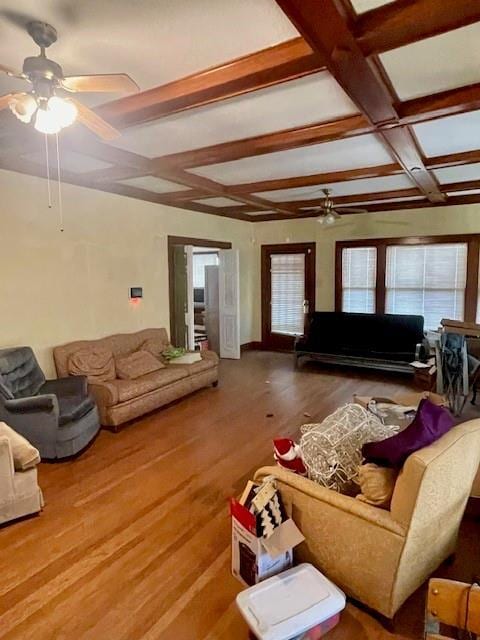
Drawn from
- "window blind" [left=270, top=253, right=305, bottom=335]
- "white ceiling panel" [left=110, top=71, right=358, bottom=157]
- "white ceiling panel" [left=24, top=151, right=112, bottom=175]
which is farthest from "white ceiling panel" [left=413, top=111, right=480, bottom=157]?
"window blind" [left=270, top=253, right=305, bottom=335]

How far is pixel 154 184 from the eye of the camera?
16.9ft

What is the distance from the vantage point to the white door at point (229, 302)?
730 centimetres

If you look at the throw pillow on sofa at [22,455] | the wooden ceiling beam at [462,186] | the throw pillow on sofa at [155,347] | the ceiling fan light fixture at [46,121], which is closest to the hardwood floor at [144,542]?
the throw pillow on sofa at [22,455]

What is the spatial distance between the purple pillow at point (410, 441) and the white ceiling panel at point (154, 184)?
13.1 ft

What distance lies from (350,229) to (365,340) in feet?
6.73

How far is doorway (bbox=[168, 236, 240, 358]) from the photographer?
21.1 ft

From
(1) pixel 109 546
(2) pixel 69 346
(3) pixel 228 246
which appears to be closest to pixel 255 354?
(3) pixel 228 246

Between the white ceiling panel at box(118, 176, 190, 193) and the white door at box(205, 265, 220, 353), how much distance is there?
2402mm

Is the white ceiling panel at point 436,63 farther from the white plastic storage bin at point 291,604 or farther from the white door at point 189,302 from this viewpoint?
the white door at point 189,302

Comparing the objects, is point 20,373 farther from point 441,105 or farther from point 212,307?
point 212,307

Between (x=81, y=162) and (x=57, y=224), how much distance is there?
77 centimetres

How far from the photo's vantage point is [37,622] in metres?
1.94

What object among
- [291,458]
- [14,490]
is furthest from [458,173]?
[14,490]

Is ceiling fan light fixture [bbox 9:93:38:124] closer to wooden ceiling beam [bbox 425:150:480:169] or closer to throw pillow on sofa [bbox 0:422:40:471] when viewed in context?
throw pillow on sofa [bbox 0:422:40:471]
